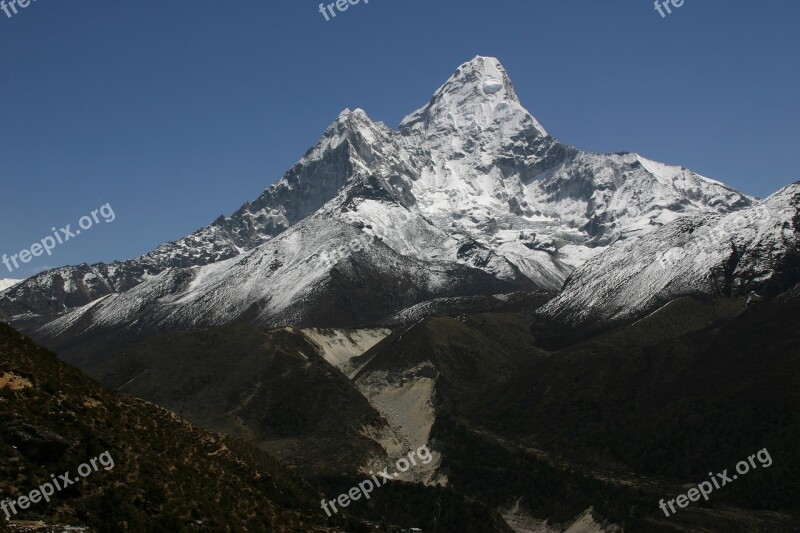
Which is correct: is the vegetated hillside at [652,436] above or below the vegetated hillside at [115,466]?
below

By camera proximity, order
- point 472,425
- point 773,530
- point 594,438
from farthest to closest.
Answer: point 472,425 < point 594,438 < point 773,530

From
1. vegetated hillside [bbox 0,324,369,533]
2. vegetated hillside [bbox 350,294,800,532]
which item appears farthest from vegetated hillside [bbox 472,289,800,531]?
vegetated hillside [bbox 0,324,369,533]

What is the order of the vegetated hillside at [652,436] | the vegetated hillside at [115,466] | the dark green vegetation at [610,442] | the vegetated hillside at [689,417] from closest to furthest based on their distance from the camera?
the vegetated hillside at [115,466]
the dark green vegetation at [610,442]
the vegetated hillside at [652,436]
the vegetated hillside at [689,417]

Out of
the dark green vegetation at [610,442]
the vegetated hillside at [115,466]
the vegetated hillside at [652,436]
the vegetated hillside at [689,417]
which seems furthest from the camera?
the vegetated hillside at [689,417]

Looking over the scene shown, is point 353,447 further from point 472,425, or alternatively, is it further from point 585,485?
point 585,485

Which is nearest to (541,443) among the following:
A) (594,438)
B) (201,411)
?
(594,438)

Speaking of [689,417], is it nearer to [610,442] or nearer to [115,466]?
[610,442]

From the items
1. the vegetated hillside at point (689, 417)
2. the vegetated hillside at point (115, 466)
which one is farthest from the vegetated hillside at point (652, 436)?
Result: the vegetated hillside at point (115, 466)

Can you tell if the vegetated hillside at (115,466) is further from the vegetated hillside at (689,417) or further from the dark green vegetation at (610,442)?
the vegetated hillside at (689,417)
